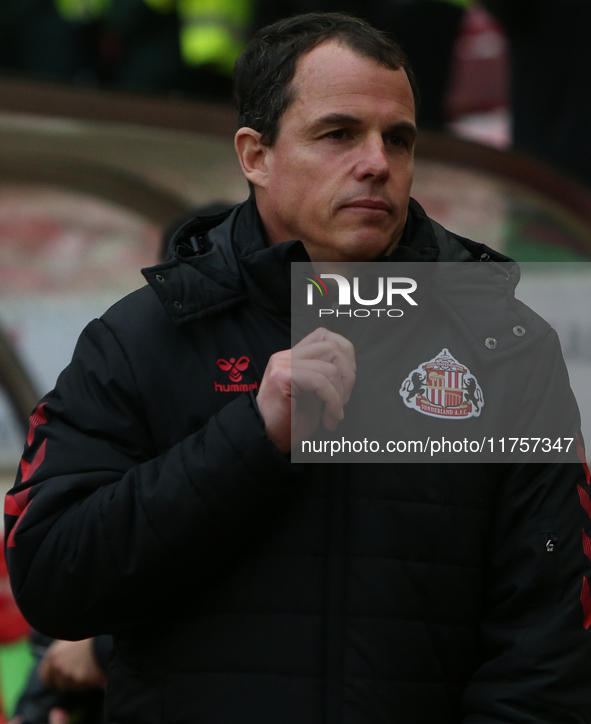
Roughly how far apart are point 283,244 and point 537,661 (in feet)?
2.01

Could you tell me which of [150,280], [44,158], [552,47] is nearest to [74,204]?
[44,158]

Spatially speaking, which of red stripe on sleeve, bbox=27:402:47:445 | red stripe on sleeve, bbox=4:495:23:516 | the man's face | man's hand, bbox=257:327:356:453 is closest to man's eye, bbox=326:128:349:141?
the man's face

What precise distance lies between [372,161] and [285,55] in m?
0.23

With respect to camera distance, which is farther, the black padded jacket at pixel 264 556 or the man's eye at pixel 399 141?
the man's eye at pixel 399 141

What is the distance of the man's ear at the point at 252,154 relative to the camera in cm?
154

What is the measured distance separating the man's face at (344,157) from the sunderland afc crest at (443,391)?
0.59 ft

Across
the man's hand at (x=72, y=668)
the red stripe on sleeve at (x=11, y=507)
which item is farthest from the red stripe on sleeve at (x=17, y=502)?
the man's hand at (x=72, y=668)

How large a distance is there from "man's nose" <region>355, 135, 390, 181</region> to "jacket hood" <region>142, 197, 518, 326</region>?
10cm

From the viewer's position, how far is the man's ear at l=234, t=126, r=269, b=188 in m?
1.54

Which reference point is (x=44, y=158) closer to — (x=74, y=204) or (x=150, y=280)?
(x=74, y=204)

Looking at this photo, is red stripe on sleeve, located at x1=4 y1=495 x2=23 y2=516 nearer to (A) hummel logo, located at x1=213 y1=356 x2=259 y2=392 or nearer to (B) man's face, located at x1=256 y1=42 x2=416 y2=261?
(A) hummel logo, located at x1=213 y1=356 x2=259 y2=392

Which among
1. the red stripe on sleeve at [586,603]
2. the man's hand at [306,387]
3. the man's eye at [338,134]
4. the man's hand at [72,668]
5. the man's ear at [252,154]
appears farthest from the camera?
the man's hand at [72,668]

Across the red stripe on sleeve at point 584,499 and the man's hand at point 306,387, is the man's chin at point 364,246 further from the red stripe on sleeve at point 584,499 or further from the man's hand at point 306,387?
the red stripe on sleeve at point 584,499

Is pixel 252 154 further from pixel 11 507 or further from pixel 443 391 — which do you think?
pixel 11 507
